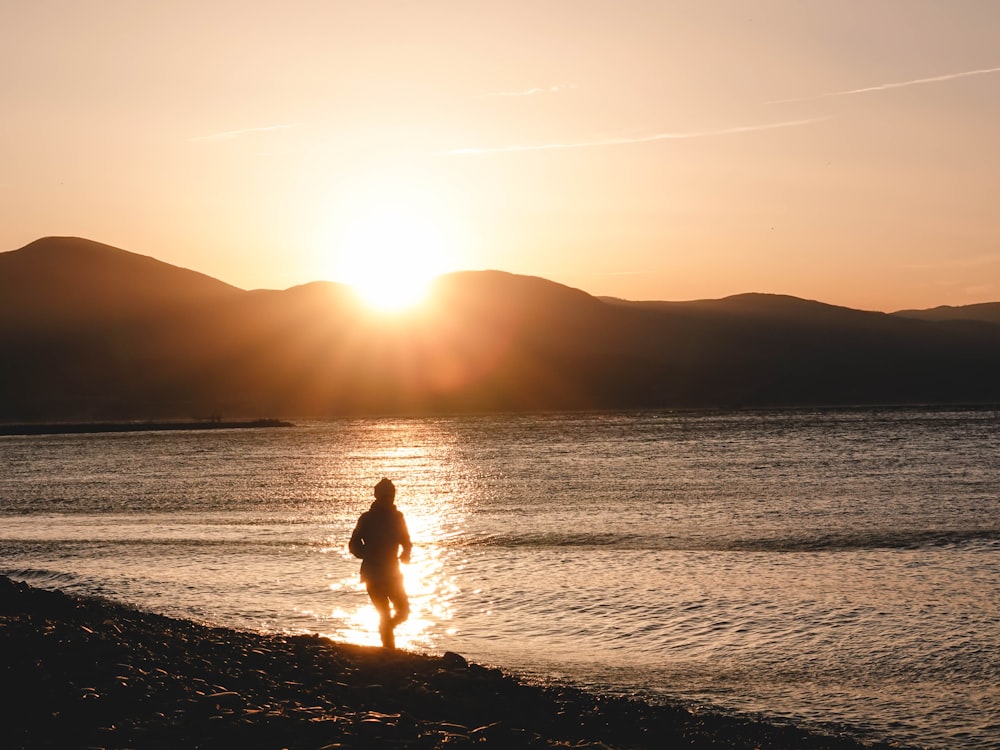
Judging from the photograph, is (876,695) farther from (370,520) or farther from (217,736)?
(217,736)

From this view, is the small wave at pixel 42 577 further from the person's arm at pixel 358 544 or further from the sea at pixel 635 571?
the person's arm at pixel 358 544

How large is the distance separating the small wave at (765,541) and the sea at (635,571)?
173mm

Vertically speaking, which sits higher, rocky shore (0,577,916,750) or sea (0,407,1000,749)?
rocky shore (0,577,916,750)

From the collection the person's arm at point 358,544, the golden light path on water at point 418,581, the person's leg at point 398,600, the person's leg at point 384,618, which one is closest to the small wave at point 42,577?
the golden light path on water at point 418,581

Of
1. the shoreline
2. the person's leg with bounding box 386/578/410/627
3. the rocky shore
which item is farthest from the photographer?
the shoreline

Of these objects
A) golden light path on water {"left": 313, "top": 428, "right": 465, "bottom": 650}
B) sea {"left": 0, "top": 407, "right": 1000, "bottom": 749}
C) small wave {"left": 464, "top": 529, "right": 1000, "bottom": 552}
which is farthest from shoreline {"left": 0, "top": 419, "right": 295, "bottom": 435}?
small wave {"left": 464, "top": 529, "right": 1000, "bottom": 552}

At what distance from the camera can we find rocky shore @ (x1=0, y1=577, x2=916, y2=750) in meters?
11.1

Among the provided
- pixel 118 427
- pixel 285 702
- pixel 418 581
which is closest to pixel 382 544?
pixel 285 702

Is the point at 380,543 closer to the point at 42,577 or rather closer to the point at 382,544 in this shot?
the point at 382,544

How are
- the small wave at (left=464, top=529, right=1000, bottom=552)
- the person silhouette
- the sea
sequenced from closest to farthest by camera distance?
the person silhouette → the sea → the small wave at (left=464, top=529, right=1000, bottom=552)

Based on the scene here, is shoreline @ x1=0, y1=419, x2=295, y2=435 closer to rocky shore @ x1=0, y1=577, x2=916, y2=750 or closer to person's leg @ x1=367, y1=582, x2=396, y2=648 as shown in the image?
rocky shore @ x1=0, y1=577, x2=916, y2=750

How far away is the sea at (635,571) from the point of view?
17000 mm

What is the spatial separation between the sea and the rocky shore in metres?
1.92

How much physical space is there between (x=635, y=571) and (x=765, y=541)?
327 inches
